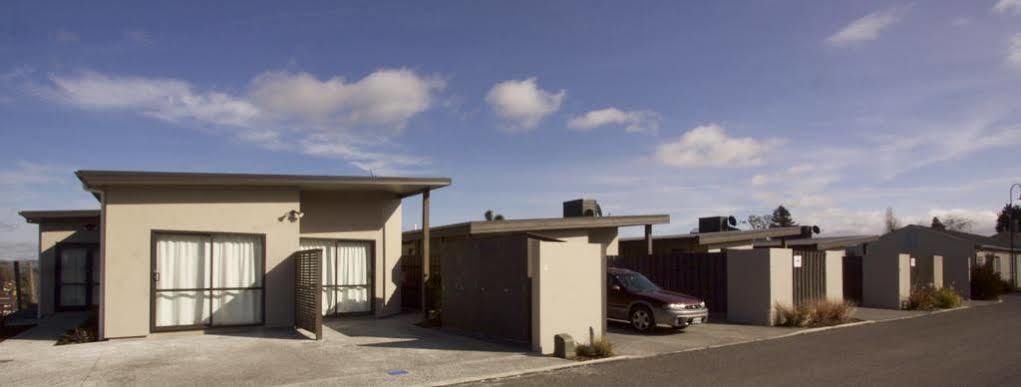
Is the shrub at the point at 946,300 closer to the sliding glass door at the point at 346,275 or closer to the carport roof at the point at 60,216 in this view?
the sliding glass door at the point at 346,275

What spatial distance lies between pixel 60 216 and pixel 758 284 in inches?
730

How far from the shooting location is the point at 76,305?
65.4ft

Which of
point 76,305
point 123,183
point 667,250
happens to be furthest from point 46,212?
point 667,250

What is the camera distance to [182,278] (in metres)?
14.4

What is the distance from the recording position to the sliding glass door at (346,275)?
57.2 ft

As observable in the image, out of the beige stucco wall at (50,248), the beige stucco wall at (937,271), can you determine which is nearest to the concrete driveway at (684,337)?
the beige stucco wall at (937,271)

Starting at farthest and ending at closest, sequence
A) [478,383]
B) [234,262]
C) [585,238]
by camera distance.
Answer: [585,238]
[234,262]
[478,383]

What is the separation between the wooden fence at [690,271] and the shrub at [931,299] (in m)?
8.56

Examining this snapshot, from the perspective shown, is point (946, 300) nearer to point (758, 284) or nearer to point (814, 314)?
point (814, 314)

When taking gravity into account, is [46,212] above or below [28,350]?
above

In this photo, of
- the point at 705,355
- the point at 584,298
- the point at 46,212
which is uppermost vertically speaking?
the point at 46,212

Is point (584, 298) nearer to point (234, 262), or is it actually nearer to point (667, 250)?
point (234, 262)

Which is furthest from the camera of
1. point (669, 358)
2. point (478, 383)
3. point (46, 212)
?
point (46, 212)

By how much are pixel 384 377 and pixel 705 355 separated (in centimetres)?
568
